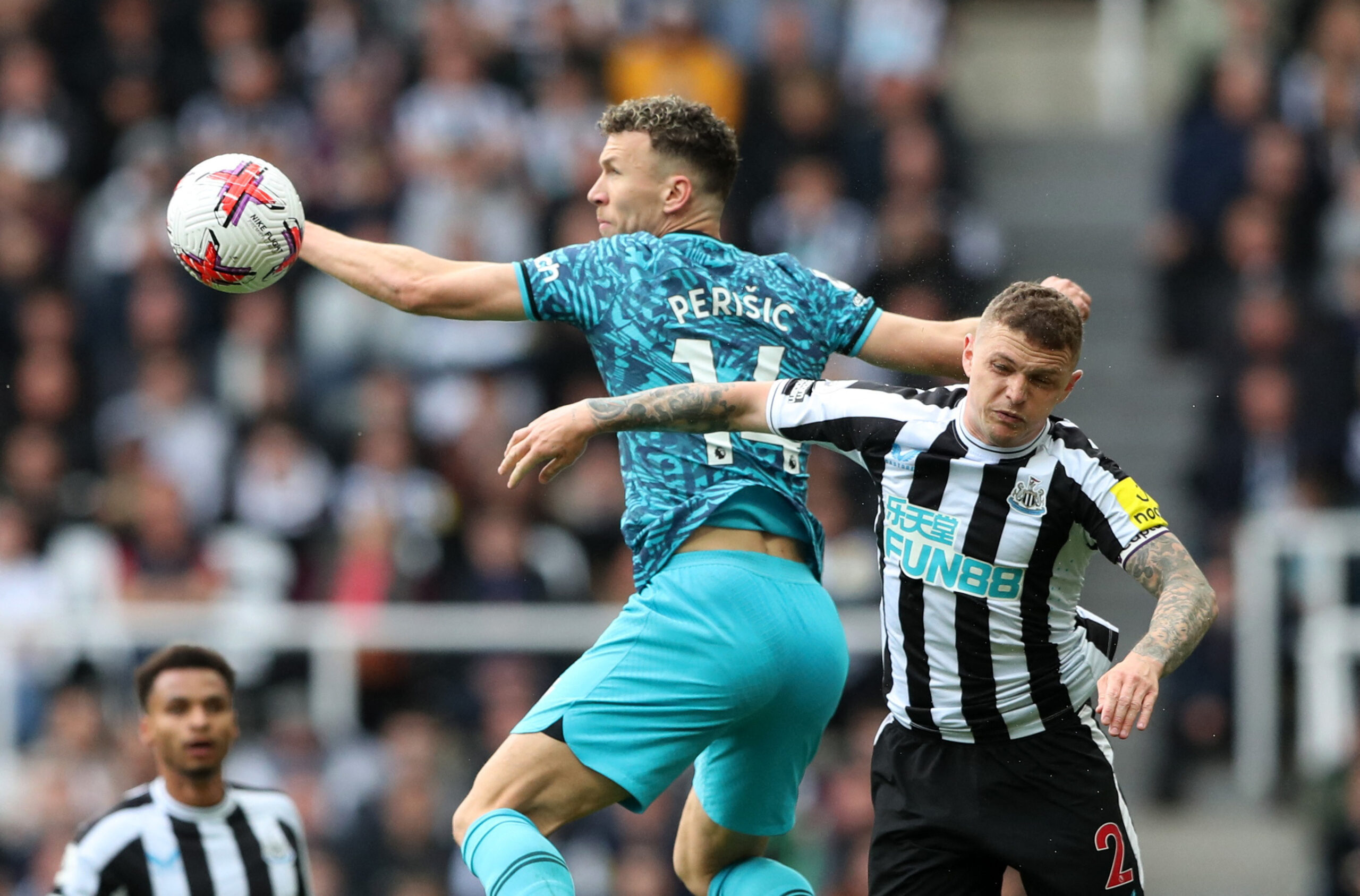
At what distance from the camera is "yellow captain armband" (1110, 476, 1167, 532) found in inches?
186

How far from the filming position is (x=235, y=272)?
5473mm

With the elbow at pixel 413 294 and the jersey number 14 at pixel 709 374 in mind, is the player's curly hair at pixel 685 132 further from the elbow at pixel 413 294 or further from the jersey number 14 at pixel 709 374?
the elbow at pixel 413 294

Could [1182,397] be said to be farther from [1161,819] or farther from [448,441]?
[448,441]

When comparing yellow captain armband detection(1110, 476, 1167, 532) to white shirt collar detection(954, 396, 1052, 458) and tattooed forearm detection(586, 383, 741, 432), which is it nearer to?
white shirt collar detection(954, 396, 1052, 458)

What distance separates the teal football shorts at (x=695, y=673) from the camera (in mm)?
5016

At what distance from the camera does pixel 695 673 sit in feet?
16.5

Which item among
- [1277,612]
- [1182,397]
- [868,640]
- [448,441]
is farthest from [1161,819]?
[448,441]

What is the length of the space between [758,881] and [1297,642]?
5.83m

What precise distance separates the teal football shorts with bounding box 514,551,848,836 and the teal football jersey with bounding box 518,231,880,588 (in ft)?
0.54

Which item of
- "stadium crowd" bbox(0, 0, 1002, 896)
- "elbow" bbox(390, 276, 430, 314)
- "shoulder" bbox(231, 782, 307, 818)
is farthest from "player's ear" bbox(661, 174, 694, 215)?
"stadium crowd" bbox(0, 0, 1002, 896)

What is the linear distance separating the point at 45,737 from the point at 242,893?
434 cm

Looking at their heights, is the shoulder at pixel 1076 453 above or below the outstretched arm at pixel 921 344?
below

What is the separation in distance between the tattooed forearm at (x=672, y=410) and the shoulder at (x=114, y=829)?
249cm

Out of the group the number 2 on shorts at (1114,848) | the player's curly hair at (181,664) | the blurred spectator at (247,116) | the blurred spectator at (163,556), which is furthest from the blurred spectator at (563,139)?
the number 2 on shorts at (1114,848)
